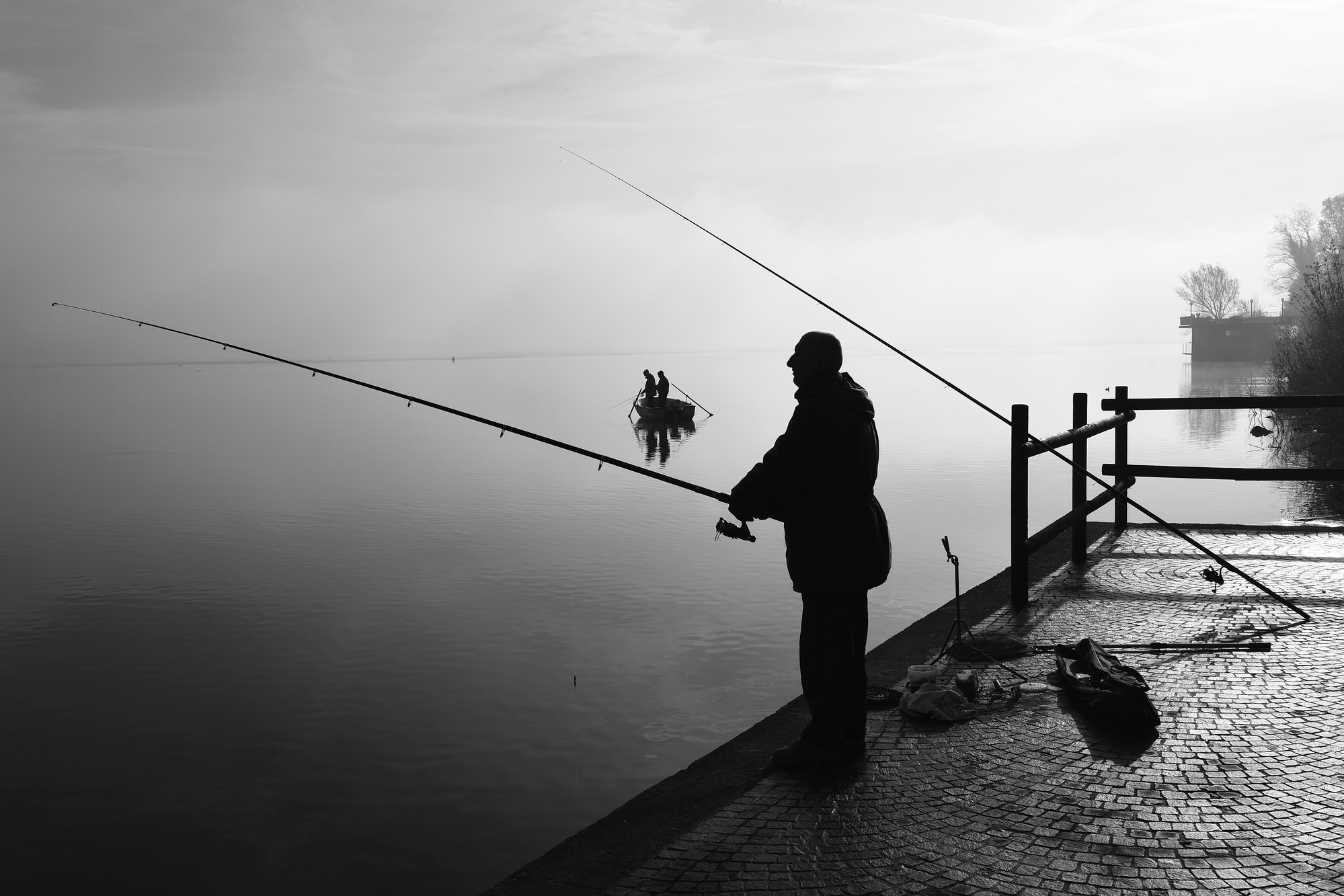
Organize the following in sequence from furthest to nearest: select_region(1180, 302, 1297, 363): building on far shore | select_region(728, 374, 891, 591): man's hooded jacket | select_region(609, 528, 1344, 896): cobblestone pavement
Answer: select_region(1180, 302, 1297, 363): building on far shore, select_region(728, 374, 891, 591): man's hooded jacket, select_region(609, 528, 1344, 896): cobblestone pavement

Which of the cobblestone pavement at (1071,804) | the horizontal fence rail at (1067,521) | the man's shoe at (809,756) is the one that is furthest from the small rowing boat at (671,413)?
the man's shoe at (809,756)

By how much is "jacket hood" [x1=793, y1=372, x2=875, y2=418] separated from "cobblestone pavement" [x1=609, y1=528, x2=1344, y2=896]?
1.63m

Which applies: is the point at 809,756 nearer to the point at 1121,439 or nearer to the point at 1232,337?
the point at 1121,439

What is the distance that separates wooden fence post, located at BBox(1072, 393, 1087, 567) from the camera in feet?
29.0

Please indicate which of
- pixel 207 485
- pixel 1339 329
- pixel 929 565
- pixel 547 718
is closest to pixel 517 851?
pixel 547 718

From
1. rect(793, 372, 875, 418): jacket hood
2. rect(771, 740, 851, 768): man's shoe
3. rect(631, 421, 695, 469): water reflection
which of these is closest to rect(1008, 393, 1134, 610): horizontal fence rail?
rect(793, 372, 875, 418): jacket hood

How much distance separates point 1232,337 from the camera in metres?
109

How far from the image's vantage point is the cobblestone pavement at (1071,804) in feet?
12.0

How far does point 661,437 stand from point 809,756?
1393 inches

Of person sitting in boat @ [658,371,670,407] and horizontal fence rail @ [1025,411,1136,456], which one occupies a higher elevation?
person sitting in boat @ [658,371,670,407]

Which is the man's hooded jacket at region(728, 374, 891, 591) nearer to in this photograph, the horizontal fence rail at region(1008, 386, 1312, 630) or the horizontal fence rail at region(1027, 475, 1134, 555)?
the horizontal fence rail at region(1008, 386, 1312, 630)

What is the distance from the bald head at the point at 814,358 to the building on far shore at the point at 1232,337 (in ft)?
354

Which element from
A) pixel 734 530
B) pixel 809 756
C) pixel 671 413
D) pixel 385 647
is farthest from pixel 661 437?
pixel 809 756

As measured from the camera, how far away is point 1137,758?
4.67 m
